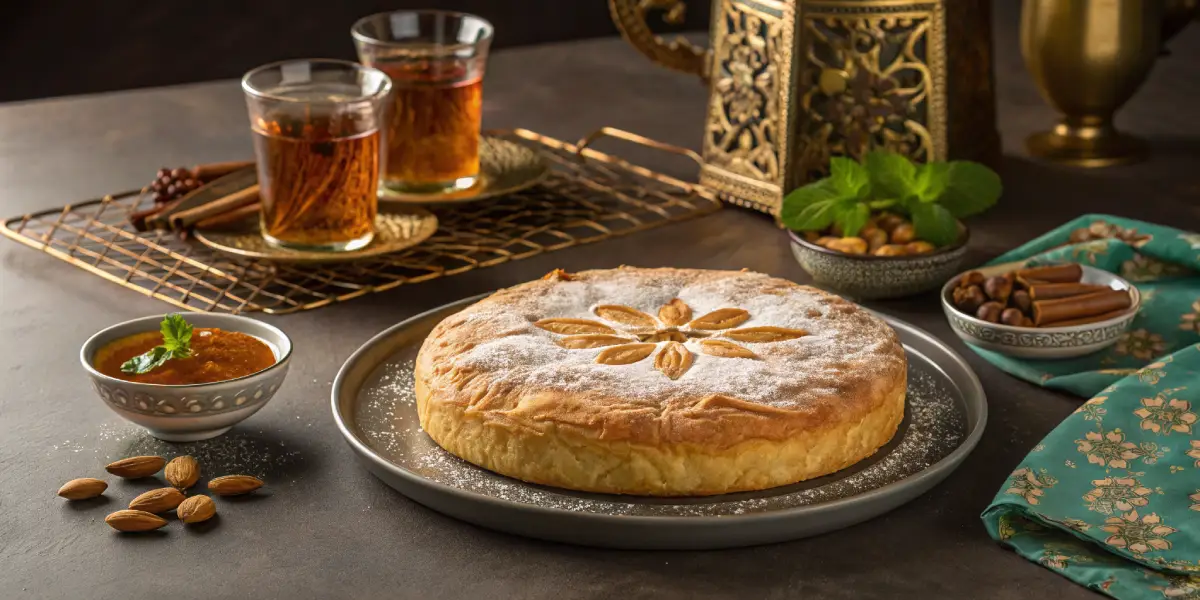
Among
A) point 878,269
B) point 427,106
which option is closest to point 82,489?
point 427,106

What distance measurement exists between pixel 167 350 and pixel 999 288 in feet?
3.45

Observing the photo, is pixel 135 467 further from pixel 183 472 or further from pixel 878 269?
pixel 878 269

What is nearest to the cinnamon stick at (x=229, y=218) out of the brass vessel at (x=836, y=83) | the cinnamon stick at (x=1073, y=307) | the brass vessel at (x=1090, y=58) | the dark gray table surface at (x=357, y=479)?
the dark gray table surface at (x=357, y=479)

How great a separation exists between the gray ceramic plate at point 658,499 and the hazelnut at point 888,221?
0.40 meters

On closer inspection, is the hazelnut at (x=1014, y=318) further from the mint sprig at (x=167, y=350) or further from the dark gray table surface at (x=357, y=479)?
the mint sprig at (x=167, y=350)

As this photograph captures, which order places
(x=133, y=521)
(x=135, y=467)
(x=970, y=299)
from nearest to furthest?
(x=133, y=521), (x=135, y=467), (x=970, y=299)

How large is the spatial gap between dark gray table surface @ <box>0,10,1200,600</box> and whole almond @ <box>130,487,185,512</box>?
0.03m

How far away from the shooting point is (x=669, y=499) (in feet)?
4.42

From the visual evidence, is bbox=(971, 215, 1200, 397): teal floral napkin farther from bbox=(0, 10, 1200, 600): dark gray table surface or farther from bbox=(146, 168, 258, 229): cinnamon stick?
bbox=(146, 168, 258, 229): cinnamon stick

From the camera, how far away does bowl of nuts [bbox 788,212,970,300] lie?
1.92 meters

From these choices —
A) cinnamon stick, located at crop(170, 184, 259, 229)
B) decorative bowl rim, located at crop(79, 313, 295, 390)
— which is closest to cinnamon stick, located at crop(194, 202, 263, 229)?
cinnamon stick, located at crop(170, 184, 259, 229)

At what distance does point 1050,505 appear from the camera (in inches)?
53.0

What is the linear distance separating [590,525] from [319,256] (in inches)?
33.0

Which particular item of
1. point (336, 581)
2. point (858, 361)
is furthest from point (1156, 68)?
point (336, 581)
